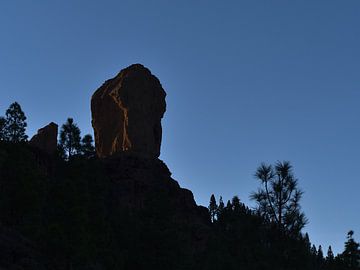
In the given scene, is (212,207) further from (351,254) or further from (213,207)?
(351,254)

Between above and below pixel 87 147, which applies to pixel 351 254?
below

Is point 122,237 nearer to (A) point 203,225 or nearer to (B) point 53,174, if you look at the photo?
(B) point 53,174

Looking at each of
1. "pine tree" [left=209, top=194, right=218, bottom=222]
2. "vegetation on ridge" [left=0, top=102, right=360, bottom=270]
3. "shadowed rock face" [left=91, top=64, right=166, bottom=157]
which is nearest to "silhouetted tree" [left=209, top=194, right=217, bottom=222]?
"pine tree" [left=209, top=194, right=218, bottom=222]

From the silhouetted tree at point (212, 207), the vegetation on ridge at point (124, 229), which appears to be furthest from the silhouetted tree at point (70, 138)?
the silhouetted tree at point (212, 207)

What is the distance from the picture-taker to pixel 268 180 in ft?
117

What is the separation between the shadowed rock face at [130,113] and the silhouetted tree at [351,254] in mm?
50983

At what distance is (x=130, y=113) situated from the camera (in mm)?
100750

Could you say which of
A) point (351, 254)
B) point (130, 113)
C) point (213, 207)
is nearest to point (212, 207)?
point (213, 207)

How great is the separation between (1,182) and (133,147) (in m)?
52.7

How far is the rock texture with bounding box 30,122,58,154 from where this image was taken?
98.8 m

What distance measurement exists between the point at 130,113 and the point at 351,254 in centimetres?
5702

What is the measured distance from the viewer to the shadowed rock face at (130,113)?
9912 centimetres

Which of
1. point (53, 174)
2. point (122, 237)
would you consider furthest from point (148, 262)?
point (53, 174)

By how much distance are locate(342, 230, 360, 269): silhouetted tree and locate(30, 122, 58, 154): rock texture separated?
58.4 meters
